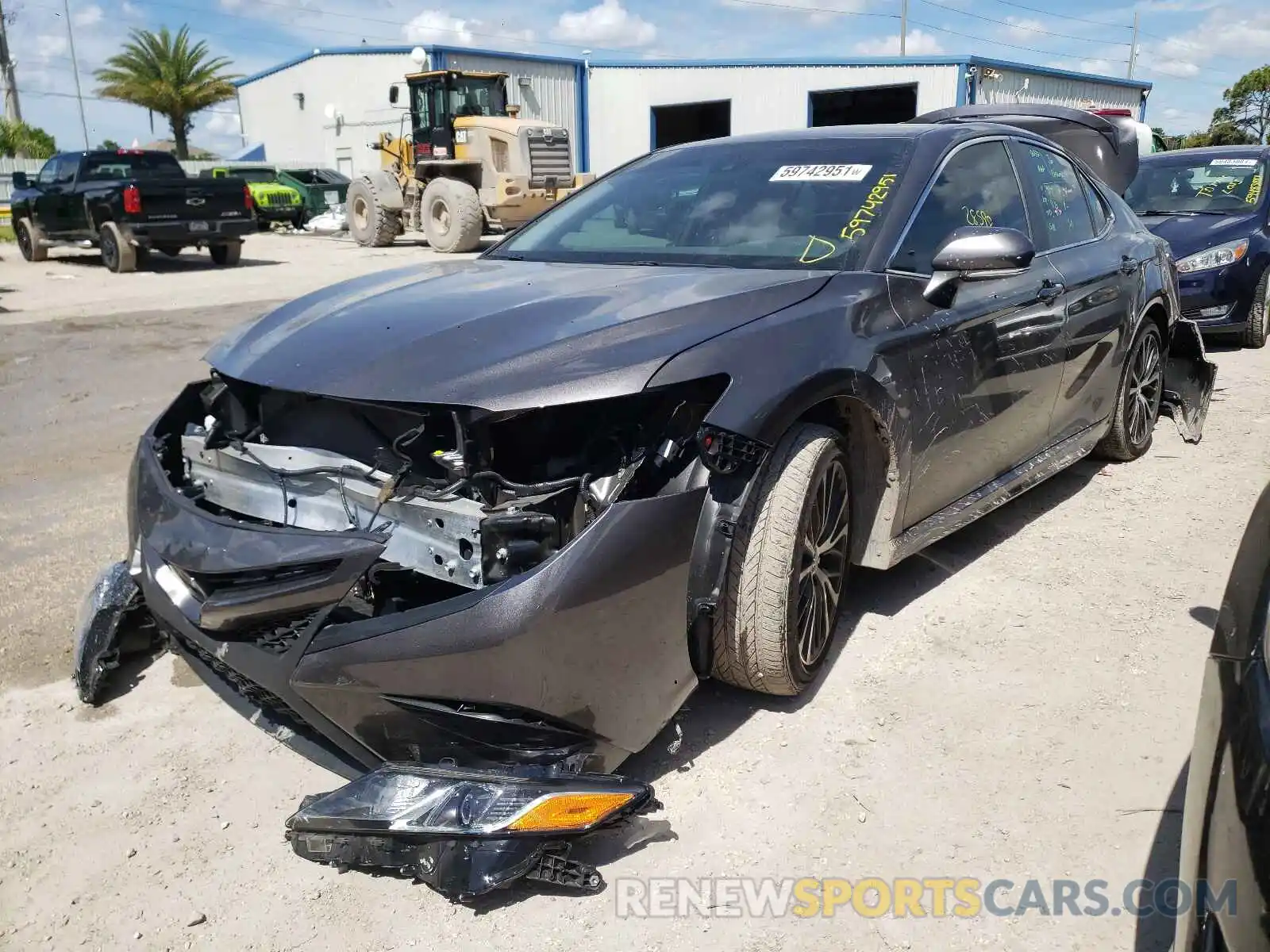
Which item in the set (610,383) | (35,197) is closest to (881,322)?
(610,383)

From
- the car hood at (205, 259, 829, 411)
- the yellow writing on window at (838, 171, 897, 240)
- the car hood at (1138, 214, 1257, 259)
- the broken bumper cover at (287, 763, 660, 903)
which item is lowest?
the broken bumper cover at (287, 763, 660, 903)

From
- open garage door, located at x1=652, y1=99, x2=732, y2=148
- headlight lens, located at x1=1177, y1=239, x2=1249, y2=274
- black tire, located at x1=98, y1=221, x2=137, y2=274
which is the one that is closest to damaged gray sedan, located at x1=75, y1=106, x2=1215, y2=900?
headlight lens, located at x1=1177, y1=239, x2=1249, y2=274

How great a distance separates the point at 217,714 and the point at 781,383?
74.2 inches

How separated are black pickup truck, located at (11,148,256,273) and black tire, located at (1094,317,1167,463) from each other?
13824mm

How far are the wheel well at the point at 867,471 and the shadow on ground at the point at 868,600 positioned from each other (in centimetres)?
41

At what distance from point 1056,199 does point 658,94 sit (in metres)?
27.7

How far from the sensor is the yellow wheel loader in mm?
17734

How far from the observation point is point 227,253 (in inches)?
644

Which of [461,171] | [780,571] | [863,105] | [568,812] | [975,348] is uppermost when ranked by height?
[863,105]

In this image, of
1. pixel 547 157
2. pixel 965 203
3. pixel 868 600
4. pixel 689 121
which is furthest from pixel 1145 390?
pixel 689 121

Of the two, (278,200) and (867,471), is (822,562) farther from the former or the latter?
(278,200)

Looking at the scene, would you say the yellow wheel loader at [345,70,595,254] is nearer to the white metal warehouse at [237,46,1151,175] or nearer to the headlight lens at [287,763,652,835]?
the white metal warehouse at [237,46,1151,175]

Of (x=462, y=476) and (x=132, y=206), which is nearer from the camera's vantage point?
(x=462, y=476)

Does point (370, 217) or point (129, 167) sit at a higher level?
point (129, 167)
